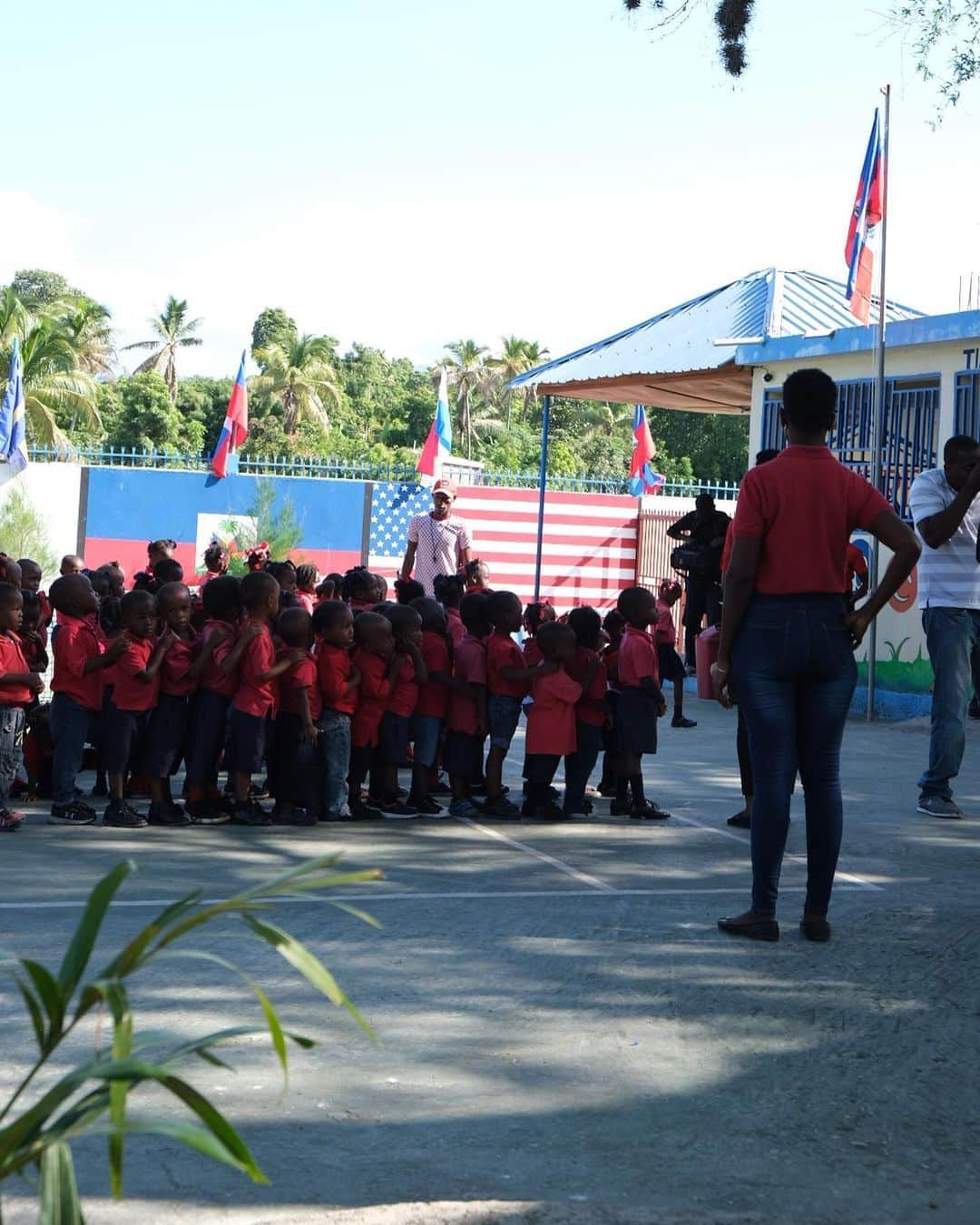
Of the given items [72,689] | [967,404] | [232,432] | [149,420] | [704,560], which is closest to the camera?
[72,689]

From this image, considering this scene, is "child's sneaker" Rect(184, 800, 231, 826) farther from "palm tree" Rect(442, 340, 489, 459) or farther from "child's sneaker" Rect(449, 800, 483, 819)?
"palm tree" Rect(442, 340, 489, 459)

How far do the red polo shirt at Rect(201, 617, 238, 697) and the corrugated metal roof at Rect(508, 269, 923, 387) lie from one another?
33.6 feet

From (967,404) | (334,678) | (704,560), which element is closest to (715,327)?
(967,404)

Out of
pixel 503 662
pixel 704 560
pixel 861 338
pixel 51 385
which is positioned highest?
pixel 51 385

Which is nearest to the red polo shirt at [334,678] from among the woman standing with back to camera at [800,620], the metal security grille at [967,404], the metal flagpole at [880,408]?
the woman standing with back to camera at [800,620]

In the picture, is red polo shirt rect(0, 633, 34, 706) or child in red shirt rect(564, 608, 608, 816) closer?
red polo shirt rect(0, 633, 34, 706)

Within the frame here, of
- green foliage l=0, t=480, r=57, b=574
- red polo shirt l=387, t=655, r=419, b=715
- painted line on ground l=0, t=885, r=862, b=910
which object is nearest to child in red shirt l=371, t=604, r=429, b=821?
red polo shirt l=387, t=655, r=419, b=715

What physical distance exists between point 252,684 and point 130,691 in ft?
1.91

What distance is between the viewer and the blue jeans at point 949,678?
8.05 meters

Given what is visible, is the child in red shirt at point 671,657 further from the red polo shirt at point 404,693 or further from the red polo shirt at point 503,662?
the red polo shirt at point 404,693

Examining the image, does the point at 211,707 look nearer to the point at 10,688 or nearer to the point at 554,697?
the point at 10,688

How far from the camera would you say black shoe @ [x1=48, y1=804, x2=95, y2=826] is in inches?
302

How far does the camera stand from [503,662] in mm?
8281

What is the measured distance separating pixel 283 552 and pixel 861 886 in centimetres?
1988
